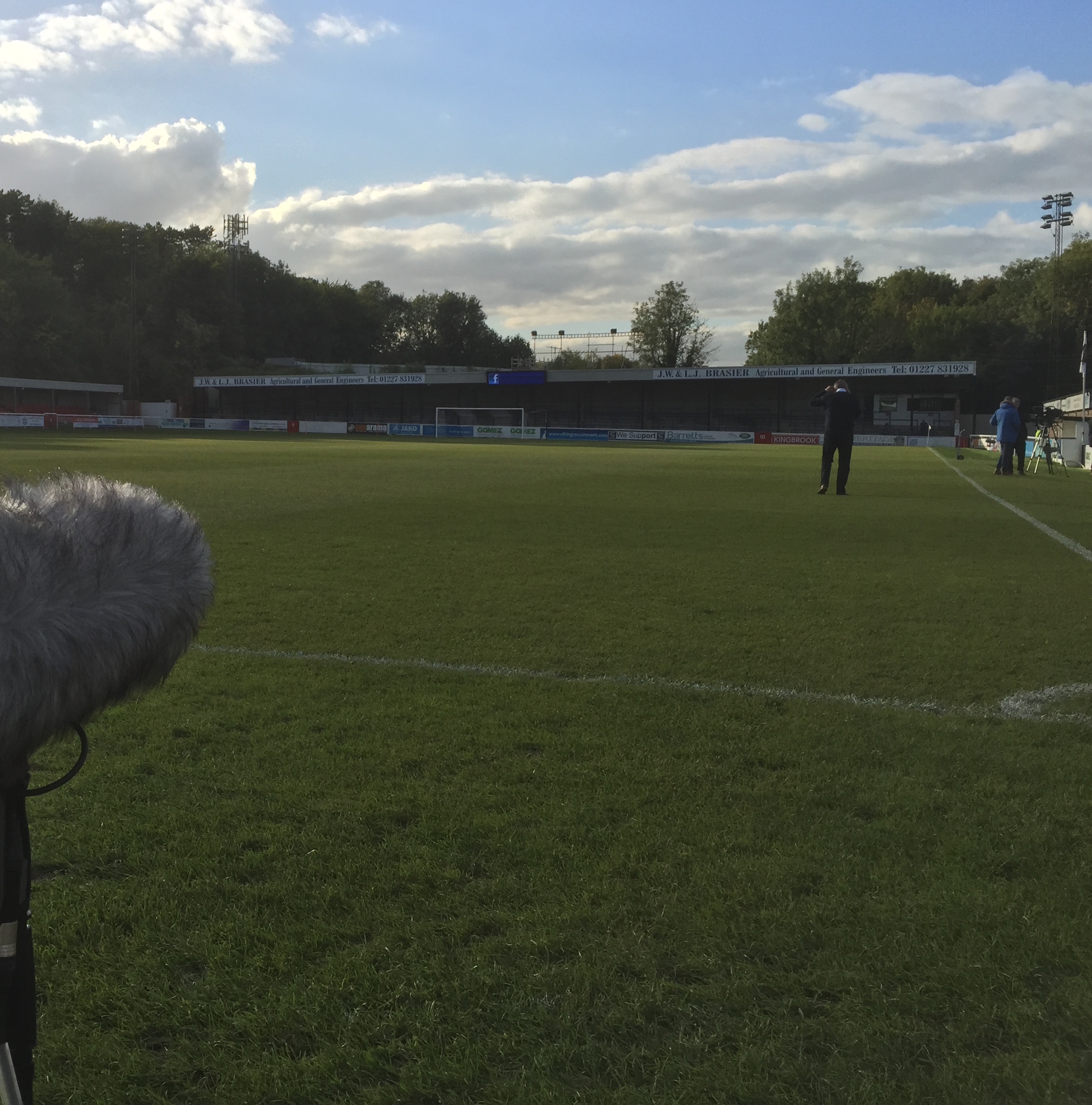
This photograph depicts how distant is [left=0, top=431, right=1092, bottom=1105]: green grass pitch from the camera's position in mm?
1981

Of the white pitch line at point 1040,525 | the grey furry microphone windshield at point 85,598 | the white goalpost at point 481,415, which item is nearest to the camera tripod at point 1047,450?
the white pitch line at point 1040,525

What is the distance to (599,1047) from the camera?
6.56 feet

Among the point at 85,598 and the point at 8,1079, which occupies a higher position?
the point at 85,598

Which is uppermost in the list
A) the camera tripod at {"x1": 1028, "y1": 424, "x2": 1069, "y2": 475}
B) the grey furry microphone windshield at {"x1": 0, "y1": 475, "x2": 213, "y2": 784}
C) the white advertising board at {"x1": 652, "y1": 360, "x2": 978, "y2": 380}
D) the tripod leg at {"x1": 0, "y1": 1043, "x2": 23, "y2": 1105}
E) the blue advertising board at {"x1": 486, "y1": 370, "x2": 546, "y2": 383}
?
the white advertising board at {"x1": 652, "y1": 360, "x2": 978, "y2": 380}

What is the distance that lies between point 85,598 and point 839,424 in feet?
48.1

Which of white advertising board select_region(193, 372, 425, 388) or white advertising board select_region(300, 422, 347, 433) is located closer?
white advertising board select_region(300, 422, 347, 433)

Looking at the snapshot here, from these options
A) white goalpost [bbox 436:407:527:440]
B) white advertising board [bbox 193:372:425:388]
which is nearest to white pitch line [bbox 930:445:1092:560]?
white goalpost [bbox 436:407:527:440]

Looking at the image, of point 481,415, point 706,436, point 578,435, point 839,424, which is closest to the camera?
point 839,424

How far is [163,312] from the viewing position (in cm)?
8106

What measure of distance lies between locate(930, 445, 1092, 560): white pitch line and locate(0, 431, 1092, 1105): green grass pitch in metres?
3.23

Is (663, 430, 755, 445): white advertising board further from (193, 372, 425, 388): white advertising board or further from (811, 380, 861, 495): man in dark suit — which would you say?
(811, 380, 861, 495): man in dark suit

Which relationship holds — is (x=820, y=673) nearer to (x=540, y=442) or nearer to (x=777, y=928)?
(x=777, y=928)

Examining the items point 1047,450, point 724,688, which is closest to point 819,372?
point 1047,450

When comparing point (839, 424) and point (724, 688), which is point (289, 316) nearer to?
point (839, 424)
